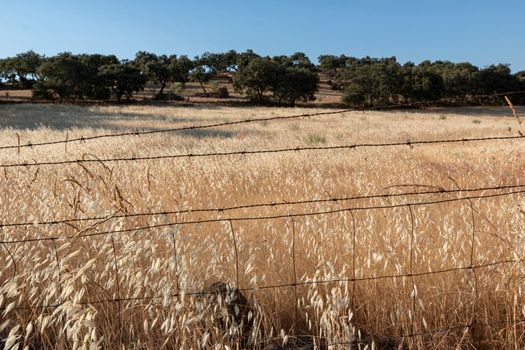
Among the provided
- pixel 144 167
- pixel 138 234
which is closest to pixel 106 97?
pixel 144 167

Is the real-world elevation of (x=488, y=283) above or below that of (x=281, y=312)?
above

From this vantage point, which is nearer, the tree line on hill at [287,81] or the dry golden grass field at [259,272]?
the dry golden grass field at [259,272]

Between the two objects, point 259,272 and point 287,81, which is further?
point 287,81

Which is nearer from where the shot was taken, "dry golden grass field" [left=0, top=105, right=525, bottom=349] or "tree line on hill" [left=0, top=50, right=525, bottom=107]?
"dry golden grass field" [left=0, top=105, right=525, bottom=349]

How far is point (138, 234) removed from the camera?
386 centimetres

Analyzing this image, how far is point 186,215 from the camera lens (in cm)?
502

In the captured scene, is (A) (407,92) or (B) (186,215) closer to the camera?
(B) (186,215)

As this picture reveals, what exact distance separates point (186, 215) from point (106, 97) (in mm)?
59697

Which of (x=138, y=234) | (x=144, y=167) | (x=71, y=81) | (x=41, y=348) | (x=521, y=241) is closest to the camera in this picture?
(x=41, y=348)

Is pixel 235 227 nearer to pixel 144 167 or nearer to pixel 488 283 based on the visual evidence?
pixel 488 283

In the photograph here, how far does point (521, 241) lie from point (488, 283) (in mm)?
656

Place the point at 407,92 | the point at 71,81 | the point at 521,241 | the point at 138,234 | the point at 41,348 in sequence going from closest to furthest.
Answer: the point at 41,348
the point at 521,241
the point at 138,234
the point at 71,81
the point at 407,92

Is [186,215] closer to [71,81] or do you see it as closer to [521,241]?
[521,241]

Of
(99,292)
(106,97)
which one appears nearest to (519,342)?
(99,292)
